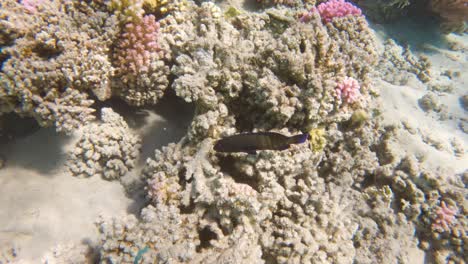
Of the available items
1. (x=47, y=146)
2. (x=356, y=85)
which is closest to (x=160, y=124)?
(x=47, y=146)

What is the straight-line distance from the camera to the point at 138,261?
96.2 inches

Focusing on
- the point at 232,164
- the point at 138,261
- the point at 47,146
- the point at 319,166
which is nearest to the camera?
the point at 138,261

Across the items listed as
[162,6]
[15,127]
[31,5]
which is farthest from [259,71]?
[15,127]

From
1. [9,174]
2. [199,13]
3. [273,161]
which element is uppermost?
[199,13]

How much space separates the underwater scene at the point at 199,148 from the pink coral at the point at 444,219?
2 cm

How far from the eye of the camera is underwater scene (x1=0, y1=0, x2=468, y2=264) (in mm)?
2775

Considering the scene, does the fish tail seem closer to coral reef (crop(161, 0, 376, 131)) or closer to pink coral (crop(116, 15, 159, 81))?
coral reef (crop(161, 0, 376, 131))

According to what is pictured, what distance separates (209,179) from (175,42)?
180 centimetres

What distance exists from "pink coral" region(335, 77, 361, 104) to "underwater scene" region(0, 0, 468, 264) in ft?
0.09

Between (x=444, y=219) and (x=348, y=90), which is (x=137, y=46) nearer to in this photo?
(x=348, y=90)

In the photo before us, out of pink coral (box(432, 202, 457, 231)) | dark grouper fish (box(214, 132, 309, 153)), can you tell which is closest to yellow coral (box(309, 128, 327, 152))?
dark grouper fish (box(214, 132, 309, 153))

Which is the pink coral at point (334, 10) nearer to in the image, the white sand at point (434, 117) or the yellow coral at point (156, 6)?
the white sand at point (434, 117)

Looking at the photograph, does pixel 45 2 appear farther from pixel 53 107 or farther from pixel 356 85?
pixel 356 85

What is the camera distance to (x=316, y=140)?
11.7 ft
